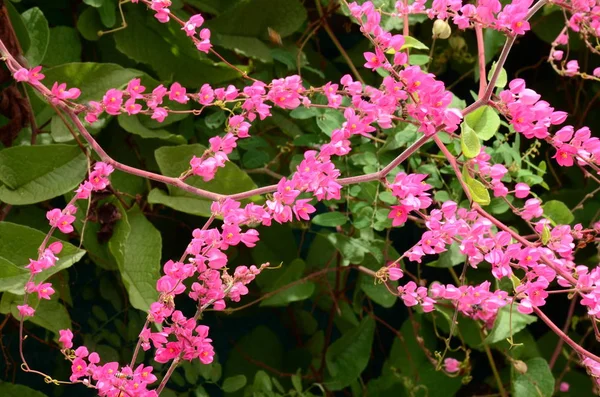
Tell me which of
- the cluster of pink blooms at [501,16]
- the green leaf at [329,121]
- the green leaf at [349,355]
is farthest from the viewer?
the green leaf at [349,355]

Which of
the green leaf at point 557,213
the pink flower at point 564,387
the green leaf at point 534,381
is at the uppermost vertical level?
the green leaf at point 557,213

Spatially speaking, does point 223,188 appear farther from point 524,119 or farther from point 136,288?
point 524,119

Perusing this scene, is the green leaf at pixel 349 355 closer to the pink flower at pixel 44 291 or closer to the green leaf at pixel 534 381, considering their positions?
the green leaf at pixel 534 381

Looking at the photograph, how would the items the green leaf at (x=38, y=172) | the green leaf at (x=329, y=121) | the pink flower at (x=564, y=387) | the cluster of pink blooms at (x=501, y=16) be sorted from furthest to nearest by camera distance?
the pink flower at (x=564, y=387), the green leaf at (x=329, y=121), the green leaf at (x=38, y=172), the cluster of pink blooms at (x=501, y=16)

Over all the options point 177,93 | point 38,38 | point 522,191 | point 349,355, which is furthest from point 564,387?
point 38,38

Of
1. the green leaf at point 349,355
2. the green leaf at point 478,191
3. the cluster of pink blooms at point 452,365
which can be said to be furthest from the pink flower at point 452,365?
the green leaf at point 478,191

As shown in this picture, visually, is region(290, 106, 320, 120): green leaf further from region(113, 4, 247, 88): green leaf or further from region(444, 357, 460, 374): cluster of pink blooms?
region(444, 357, 460, 374): cluster of pink blooms

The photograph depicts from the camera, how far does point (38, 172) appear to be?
827 millimetres

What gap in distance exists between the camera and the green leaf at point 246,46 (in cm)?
101

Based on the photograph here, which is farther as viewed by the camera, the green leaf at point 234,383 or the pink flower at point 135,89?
the green leaf at point 234,383

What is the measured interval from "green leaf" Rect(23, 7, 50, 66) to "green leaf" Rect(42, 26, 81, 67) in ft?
0.19

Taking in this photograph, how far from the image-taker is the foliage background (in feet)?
2.86

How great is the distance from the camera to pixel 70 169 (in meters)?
0.83

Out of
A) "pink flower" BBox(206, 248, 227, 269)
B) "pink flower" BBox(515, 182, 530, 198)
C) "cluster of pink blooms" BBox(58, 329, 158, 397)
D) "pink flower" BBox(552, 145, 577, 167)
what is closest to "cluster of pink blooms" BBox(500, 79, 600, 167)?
"pink flower" BBox(552, 145, 577, 167)
